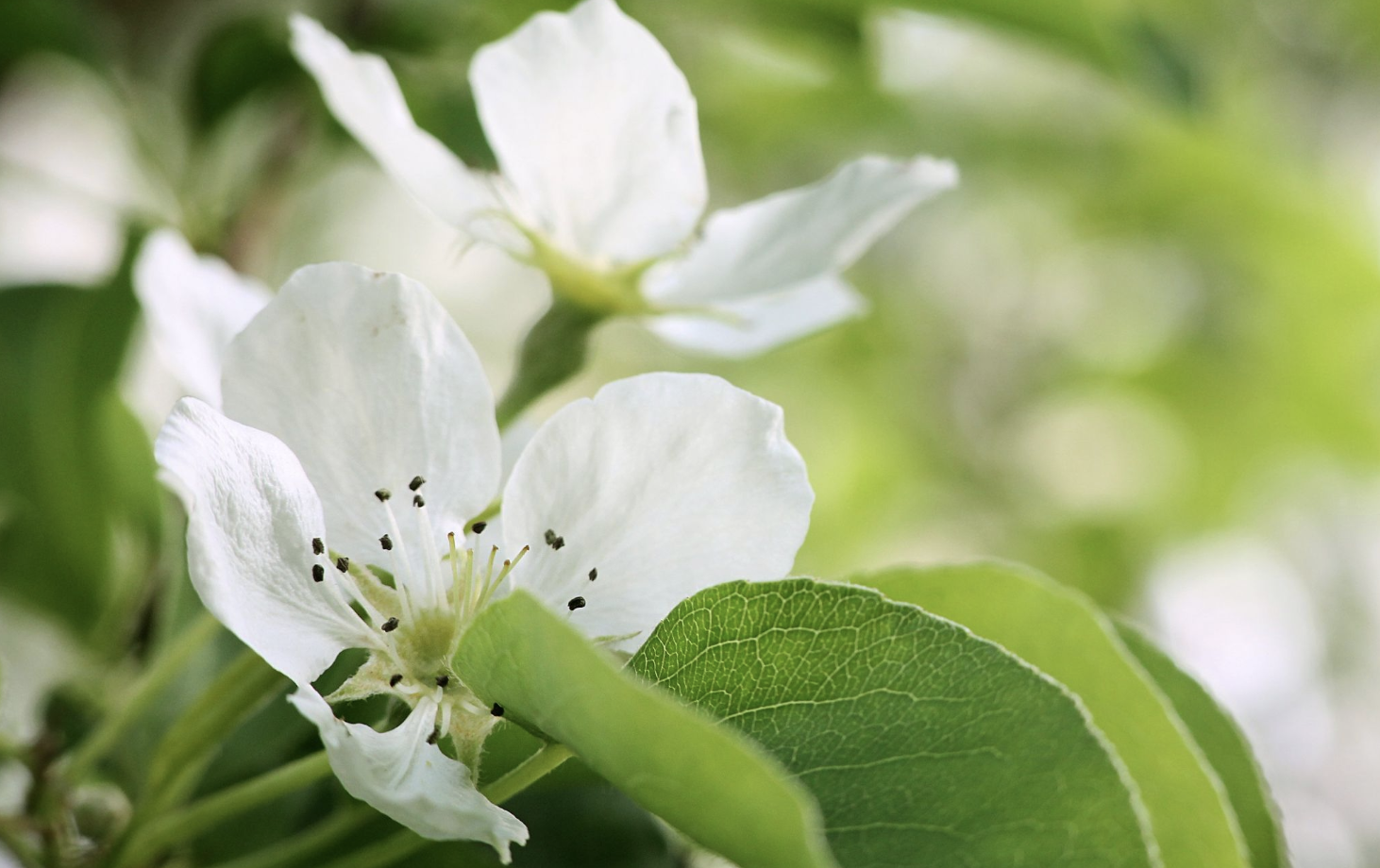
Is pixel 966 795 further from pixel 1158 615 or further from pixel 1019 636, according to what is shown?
pixel 1158 615

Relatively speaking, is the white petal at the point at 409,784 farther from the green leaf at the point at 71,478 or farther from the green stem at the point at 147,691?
the green leaf at the point at 71,478

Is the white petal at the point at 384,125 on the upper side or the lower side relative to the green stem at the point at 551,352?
upper

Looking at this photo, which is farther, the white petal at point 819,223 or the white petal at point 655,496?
the white petal at point 819,223

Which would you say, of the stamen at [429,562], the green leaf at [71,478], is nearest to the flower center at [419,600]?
the stamen at [429,562]

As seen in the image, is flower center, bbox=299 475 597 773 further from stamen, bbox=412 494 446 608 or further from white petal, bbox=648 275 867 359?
white petal, bbox=648 275 867 359

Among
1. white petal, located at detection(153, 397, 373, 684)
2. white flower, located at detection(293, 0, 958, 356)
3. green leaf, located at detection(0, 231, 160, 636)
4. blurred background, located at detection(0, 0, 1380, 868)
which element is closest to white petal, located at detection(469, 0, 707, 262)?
white flower, located at detection(293, 0, 958, 356)

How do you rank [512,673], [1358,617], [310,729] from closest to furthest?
[512,673] → [310,729] → [1358,617]


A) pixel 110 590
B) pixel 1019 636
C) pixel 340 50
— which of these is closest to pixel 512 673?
pixel 1019 636
